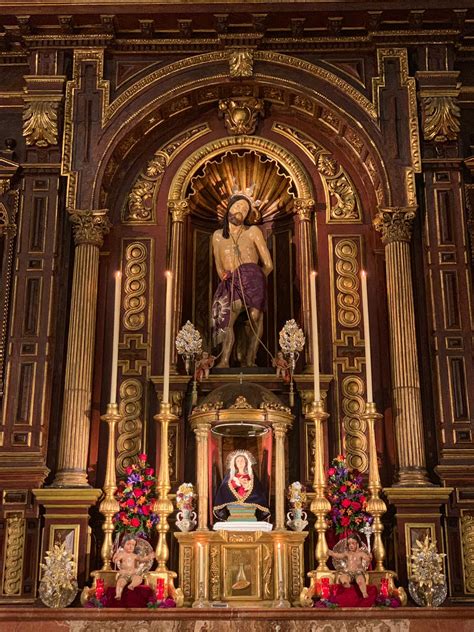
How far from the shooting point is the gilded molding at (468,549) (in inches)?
421

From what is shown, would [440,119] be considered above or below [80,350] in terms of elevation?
above

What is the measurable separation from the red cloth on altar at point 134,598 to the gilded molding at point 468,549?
343 cm

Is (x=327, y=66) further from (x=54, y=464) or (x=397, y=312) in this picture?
(x=54, y=464)

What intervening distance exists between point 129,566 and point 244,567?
1.24 metres

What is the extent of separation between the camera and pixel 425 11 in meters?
12.5

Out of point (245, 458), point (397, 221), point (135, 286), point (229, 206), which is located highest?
point (229, 206)

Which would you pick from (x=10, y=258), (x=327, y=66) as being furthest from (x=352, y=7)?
(x=10, y=258)

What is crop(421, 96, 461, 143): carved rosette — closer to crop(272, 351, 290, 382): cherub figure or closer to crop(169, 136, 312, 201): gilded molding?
crop(169, 136, 312, 201): gilded molding

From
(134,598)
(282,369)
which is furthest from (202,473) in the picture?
(282,369)

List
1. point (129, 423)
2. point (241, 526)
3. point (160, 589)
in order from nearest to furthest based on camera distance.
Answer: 1. point (160, 589)
2. point (241, 526)
3. point (129, 423)

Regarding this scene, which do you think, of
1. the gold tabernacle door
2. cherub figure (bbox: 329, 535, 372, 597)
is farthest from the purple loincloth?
cherub figure (bbox: 329, 535, 372, 597)

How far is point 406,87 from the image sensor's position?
41.6 feet

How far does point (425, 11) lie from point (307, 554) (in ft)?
22.6

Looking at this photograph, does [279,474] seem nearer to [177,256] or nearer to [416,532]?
[416,532]
